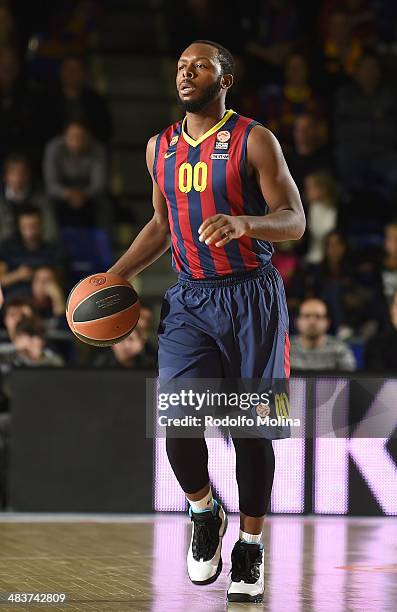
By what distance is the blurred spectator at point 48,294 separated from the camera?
10.1 m

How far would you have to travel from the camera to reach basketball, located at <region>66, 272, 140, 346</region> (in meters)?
5.13

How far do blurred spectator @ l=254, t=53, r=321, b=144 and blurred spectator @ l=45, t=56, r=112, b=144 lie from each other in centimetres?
160

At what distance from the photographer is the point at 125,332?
5.18 meters

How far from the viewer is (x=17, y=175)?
37.4 ft

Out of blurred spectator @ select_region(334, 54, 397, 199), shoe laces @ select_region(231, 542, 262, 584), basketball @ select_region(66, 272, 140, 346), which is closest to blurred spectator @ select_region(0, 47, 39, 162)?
blurred spectator @ select_region(334, 54, 397, 199)

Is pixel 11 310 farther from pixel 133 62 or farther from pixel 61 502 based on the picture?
pixel 133 62

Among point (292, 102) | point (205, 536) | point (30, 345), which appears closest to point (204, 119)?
point (205, 536)

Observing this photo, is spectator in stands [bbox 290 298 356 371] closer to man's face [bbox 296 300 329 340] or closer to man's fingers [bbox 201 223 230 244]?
man's face [bbox 296 300 329 340]

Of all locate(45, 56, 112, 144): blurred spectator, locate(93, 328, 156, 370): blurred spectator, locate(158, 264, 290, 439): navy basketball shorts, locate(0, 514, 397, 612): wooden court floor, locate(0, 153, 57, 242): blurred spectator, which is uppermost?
locate(45, 56, 112, 144): blurred spectator

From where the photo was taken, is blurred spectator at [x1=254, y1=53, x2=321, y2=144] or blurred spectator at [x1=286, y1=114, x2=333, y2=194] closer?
blurred spectator at [x1=286, y1=114, x2=333, y2=194]

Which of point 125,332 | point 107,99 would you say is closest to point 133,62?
point 107,99

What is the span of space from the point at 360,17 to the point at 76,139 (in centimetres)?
396

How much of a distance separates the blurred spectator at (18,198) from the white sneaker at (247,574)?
6330 millimetres

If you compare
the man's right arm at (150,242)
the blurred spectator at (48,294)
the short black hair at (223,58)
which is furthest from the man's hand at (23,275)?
the short black hair at (223,58)
